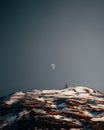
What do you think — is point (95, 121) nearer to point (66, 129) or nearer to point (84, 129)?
point (84, 129)

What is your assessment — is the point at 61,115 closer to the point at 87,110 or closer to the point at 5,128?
the point at 87,110

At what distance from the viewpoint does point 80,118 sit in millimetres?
60312

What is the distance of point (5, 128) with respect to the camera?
173 feet

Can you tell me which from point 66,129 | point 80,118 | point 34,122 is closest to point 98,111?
point 80,118

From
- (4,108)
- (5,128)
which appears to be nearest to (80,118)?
(5,128)

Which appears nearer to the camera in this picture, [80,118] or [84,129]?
[84,129]

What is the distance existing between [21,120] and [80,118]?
19.2 meters

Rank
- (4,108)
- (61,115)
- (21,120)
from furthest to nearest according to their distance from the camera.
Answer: (4,108) < (61,115) < (21,120)

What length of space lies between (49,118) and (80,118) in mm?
10572

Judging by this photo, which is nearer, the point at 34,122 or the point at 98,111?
the point at 34,122

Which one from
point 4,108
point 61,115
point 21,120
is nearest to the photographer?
point 21,120

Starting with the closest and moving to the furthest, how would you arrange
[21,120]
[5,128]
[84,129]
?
[84,129] → [5,128] → [21,120]

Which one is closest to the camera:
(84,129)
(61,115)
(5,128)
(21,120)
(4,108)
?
(84,129)

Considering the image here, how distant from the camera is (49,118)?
2266 inches
